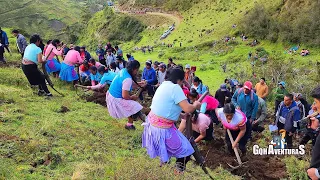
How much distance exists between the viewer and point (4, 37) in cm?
1217

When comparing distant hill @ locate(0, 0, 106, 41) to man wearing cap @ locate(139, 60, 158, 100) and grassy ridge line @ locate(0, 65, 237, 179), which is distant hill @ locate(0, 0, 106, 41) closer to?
man wearing cap @ locate(139, 60, 158, 100)

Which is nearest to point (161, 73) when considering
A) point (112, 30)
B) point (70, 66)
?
point (70, 66)

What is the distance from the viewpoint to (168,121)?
4.30 m

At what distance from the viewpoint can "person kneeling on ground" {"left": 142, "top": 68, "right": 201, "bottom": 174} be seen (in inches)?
159

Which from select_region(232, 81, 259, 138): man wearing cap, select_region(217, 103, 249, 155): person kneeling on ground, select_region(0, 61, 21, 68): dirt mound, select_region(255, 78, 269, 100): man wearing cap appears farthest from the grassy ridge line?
select_region(255, 78, 269, 100): man wearing cap

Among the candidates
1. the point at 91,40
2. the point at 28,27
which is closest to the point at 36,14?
the point at 28,27

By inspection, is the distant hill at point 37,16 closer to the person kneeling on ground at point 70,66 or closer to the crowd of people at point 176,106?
the person kneeling on ground at point 70,66

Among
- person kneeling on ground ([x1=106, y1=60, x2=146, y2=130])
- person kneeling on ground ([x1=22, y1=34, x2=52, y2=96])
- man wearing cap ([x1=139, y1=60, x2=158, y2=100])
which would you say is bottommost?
man wearing cap ([x1=139, y1=60, x2=158, y2=100])

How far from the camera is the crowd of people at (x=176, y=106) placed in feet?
13.7

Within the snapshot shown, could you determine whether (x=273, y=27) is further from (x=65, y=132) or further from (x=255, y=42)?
(x=65, y=132)

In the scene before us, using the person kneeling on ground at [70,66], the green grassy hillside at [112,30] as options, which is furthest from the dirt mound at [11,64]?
the green grassy hillside at [112,30]

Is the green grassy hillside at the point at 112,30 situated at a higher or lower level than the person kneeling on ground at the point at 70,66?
lower

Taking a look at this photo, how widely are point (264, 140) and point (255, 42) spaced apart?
19.9m

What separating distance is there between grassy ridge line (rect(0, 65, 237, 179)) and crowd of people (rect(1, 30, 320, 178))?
394 millimetres
